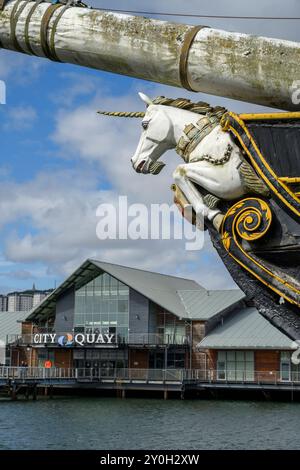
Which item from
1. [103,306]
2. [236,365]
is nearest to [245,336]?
[236,365]

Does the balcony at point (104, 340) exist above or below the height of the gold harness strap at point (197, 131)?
below

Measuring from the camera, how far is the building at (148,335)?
42.6 m

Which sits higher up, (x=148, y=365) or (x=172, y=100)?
(x=172, y=100)

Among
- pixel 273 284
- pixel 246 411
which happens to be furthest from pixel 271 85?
pixel 246 411

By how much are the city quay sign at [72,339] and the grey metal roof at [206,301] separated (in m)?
5.62

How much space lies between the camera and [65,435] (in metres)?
22.7

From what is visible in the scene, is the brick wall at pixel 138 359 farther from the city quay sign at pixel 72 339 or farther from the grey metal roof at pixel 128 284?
the grey metal roof at pixel 128 284

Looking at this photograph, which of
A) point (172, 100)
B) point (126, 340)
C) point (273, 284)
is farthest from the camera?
point (126, 340)

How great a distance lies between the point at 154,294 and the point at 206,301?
11.8 feet

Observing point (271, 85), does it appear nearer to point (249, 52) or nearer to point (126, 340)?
point (249, 52)

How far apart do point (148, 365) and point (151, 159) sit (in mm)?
40162

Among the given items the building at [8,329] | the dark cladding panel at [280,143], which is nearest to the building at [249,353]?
the building at [8,329]

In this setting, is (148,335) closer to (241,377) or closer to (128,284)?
(128,284)

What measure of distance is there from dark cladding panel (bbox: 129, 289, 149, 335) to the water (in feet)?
26.9
